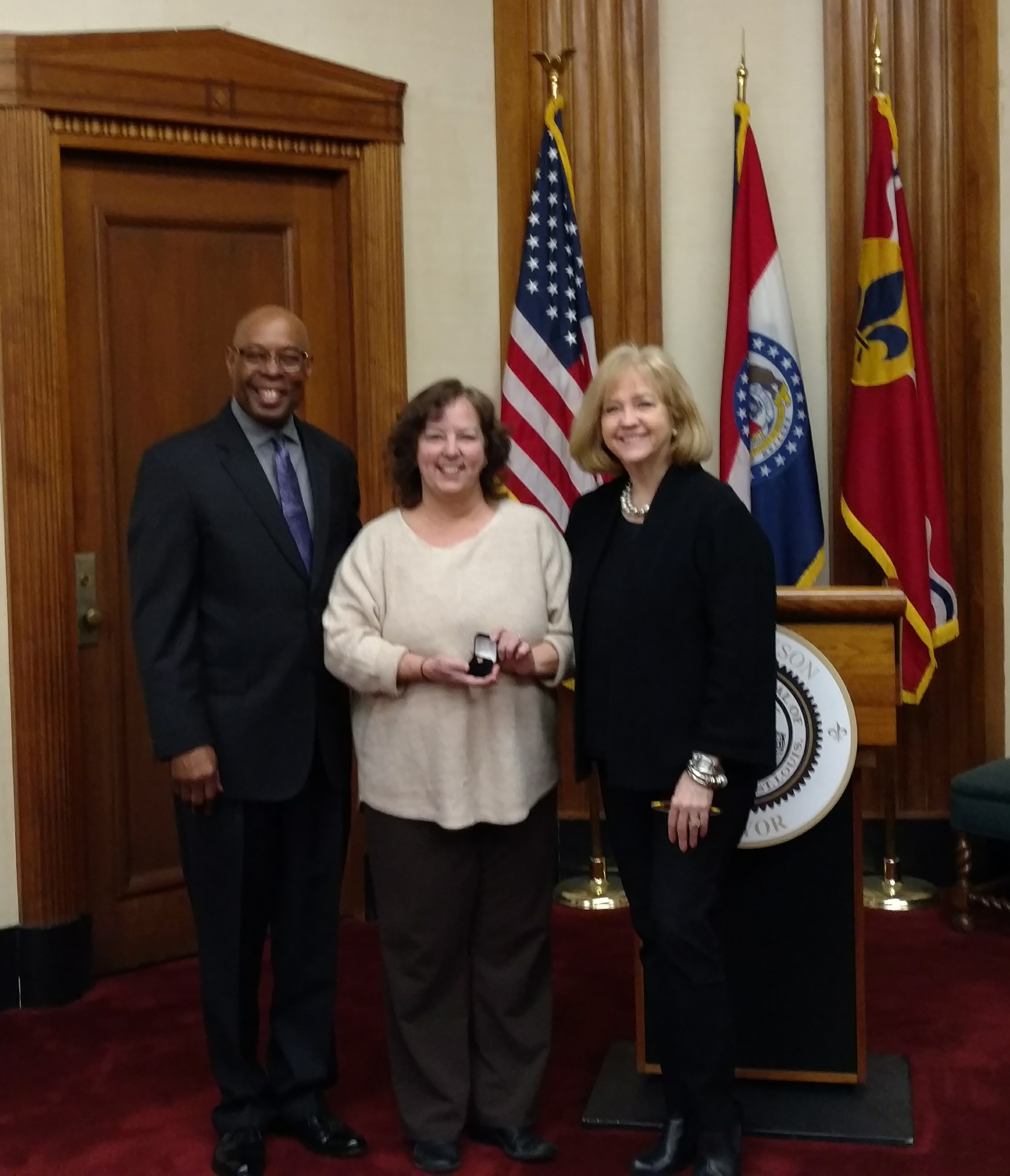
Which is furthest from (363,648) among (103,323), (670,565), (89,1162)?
(103,323)

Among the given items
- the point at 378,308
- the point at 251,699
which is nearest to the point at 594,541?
the point at 251,699

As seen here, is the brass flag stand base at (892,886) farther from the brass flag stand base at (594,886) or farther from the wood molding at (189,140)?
the wood molding at (189,140)

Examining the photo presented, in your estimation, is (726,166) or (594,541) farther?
(726,166)

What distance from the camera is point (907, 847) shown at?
14.7 feet

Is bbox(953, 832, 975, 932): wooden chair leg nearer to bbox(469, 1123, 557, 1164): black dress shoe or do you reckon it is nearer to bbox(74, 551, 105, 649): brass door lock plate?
bbox(469, 1123, 557, 1164): black dress shoe

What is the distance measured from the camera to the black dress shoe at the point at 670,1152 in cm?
260

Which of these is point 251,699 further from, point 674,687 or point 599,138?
point 599,138

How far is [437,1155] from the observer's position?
8.72 feet

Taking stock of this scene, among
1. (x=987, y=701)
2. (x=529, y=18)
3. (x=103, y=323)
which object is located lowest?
(x=987, y=701)

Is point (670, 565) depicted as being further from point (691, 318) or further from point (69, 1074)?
point (691, 318)

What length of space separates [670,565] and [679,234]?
90.8 inches

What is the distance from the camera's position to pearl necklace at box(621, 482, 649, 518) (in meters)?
2.54

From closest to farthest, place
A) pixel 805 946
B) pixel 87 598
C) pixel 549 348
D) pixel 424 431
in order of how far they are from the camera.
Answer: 1. pixel 424 431
2. pixel 805 946
3. pixel 87 598
4. pixel 549 348

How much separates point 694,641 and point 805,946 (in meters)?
0.80
